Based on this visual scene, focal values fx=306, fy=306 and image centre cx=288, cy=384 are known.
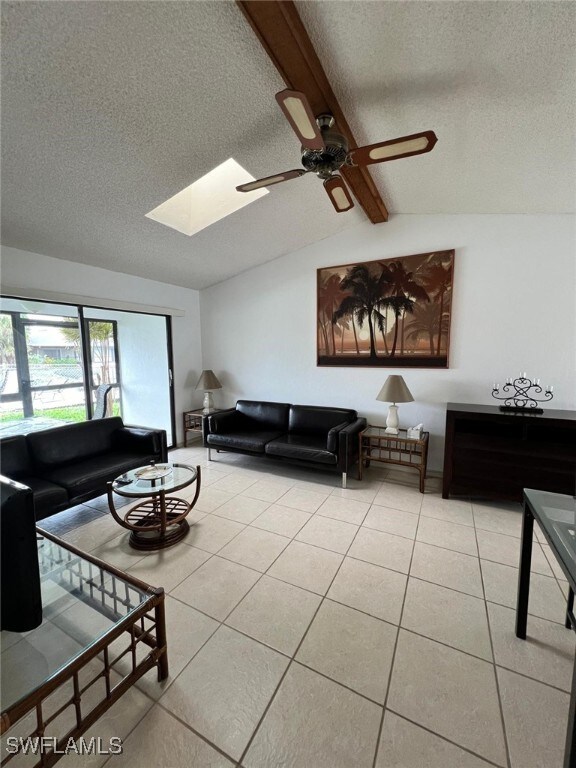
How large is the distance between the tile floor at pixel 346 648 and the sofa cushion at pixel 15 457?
0.54 meters

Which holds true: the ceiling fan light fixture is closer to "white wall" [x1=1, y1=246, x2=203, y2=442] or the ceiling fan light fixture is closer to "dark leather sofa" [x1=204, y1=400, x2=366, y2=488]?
"dark leather sofa" [x1=204, y1=400, x2=366, y2=488]

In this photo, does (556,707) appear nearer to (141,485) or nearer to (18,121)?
(141,485)

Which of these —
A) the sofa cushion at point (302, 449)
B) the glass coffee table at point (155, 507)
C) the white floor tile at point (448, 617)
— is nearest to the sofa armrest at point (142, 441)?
the glass coffee table at point (155, 507)

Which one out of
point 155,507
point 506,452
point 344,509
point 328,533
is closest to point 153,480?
point 155,507

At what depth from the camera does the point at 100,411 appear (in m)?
3.80

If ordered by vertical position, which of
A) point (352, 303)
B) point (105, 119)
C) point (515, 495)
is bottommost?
point (515, 495)

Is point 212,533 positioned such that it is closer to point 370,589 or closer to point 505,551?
point 370,589

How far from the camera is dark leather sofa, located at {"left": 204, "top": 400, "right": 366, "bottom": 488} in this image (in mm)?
3203

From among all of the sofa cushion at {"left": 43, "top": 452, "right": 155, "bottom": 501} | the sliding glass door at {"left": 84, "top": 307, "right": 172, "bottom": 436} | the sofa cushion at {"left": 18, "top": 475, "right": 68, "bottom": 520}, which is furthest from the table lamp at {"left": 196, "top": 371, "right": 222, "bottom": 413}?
the sofa cushion at {"left": 18, "top": 475, "right": 68, "bottom": 520}

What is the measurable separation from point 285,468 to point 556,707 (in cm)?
281

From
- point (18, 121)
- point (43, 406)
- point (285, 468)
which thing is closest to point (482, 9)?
point (18, 121)

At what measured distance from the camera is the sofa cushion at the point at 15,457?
247 centimetres

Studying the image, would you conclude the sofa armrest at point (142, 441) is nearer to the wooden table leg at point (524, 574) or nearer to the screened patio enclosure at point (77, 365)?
the screened patio enclosure at point (77, 365)

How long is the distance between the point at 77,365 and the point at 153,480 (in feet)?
6.50
